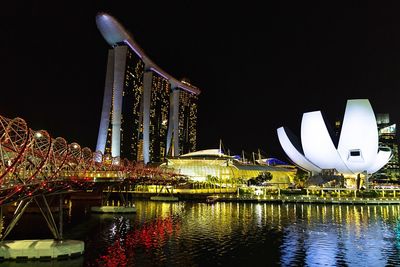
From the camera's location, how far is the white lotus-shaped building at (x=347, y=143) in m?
54.1

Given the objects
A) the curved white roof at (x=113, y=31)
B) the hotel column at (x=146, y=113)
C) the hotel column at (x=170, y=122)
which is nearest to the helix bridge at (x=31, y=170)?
the curved white roof at (x=113, y=31)

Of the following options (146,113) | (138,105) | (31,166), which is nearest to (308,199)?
(31,166)

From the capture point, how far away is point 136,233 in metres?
22.8

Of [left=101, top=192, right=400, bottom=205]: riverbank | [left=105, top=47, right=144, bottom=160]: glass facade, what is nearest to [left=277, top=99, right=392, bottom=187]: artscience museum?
[left=101, top=192, right=400, bottom=205]: riverbank

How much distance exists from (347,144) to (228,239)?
38994mm

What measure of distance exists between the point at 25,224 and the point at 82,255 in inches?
469

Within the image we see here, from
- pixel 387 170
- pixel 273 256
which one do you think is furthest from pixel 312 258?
pixel 387 170

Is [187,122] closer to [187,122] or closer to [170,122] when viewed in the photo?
[187,122]

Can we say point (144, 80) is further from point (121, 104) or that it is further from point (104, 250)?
point (104, 250)

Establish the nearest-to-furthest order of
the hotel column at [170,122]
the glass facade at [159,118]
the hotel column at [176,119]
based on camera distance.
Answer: the glass facade at [159,118], the hotel column at [176,119], the hotel column at [170,122]

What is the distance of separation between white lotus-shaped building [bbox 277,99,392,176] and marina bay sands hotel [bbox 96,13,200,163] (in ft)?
110

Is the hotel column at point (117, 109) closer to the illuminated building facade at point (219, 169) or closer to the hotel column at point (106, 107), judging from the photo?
the hotel column at point (106, 107)

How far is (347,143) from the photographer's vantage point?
2176 inches

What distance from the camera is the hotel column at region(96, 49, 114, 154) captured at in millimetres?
72938
